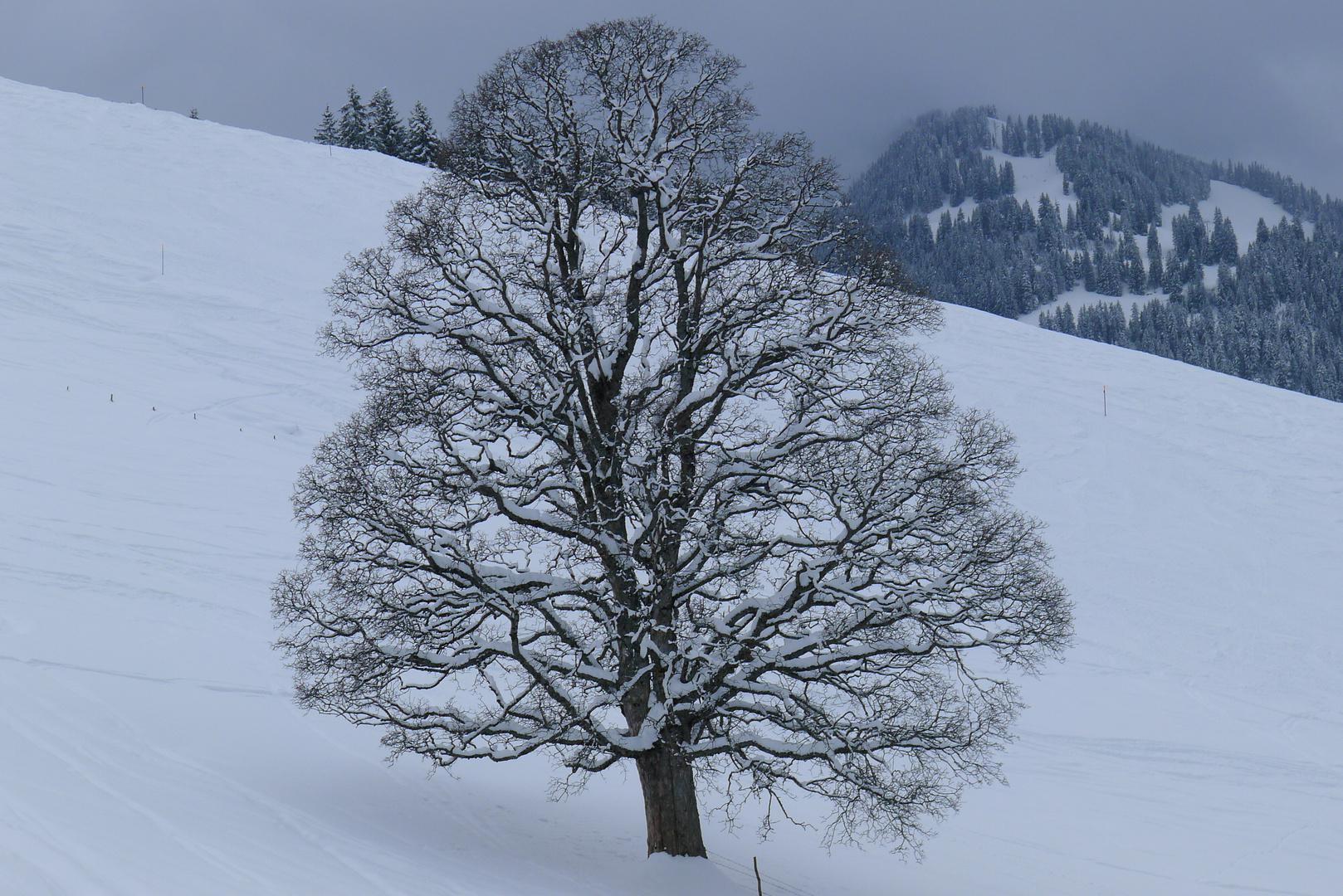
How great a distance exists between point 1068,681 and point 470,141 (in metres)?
18.0

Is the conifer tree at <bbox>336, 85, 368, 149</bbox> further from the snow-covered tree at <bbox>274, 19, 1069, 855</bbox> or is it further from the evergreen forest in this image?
the snow-covered tree at <bbox>274, 19, 1069, 855</bbox>

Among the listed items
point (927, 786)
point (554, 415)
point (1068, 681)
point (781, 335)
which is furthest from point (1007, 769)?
point (554, 415)

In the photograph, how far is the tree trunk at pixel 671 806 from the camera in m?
11.9

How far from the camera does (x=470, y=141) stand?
461 inches

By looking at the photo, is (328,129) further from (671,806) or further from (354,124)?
(671,806)

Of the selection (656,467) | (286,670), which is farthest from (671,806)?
(286,670)

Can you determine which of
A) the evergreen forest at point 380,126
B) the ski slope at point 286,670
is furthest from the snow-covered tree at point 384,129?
the ski slope at point 286,670

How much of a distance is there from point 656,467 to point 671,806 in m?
3.80

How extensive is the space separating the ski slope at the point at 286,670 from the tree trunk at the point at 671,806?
0.85 feet

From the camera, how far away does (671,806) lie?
1195 cm

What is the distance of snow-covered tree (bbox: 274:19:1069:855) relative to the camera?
11289mm

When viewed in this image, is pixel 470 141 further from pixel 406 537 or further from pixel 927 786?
pixel 927 786

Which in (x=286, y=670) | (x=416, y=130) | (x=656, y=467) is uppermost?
(x=416, y=130)

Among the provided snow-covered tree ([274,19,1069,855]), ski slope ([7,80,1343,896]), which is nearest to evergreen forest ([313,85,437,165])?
ski slope ([7,80,1343,896])
